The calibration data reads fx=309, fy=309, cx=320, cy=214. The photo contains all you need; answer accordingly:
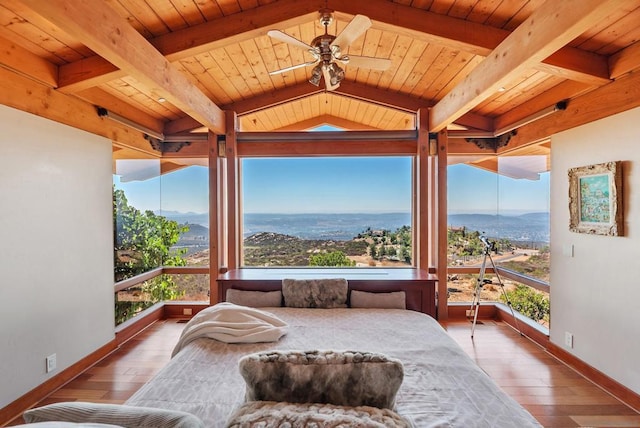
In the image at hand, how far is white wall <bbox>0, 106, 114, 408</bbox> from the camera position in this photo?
7.33ft

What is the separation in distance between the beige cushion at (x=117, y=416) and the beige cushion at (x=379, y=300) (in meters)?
2.07

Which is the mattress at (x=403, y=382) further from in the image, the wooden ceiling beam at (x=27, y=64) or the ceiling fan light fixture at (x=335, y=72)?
the wooden ceiling beam at (x=27, y=64)

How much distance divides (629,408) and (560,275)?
3.96ft

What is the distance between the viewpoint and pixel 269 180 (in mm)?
4496

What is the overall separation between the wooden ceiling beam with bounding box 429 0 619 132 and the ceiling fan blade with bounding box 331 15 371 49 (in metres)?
1.07

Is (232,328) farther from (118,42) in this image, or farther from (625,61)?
(625,61)

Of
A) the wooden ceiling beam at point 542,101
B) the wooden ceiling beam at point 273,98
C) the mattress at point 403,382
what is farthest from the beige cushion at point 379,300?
the wooden ceiling beam at point 273,98

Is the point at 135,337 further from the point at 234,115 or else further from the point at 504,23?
the point at 504,23

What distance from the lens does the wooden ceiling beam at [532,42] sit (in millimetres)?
1642

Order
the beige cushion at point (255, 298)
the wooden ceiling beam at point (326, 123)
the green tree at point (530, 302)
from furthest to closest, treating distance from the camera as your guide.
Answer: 1. the wooden ceiling beam at point (326, 123)
2. the green tree at point (530, 302)
3. the beige cushion at point (255, 298)

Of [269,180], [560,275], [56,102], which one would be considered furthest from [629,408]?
[56,102]

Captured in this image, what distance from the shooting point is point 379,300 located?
9.94 feet

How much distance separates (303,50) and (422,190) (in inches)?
96.6

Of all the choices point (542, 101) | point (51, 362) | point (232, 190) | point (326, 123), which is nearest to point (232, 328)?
point (51, 362)
